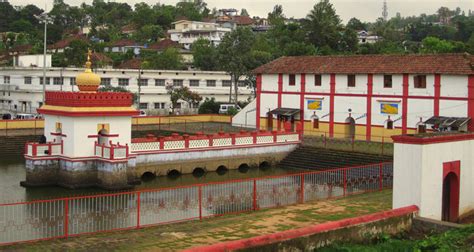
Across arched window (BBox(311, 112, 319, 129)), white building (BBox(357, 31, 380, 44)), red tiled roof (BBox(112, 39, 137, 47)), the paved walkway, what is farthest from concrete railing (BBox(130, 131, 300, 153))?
white building (BBox(357, 31, 380, 44))

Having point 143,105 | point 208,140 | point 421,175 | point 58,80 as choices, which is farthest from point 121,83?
point 421,175

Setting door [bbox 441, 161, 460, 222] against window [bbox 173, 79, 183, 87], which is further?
window [bbox 173, 79, 183, 87]

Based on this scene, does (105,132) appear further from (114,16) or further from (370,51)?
(114,16)

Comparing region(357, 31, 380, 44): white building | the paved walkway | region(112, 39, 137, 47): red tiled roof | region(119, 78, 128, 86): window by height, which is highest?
region(357, 31, 380, 44): white building

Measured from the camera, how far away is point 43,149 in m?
31.2

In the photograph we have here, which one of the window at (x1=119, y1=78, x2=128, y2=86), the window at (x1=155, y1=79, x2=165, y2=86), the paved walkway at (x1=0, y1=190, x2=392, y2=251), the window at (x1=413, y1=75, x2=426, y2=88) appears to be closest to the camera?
the paved walkway at (x1=0, y1=190, x2=392, y2=251)

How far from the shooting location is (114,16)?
150m

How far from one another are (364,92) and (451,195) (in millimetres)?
24794

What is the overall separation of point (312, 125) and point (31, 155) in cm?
2279

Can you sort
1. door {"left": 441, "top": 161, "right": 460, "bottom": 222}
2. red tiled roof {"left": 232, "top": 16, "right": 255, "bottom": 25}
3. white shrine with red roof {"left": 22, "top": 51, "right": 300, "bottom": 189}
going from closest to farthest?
door {"left": 441, "top": 161, "right": 460, "bottom": 222}, white shrine with red roof {"left": 22, "top": 51, "right": 300, "bottom": 189}, red tiled roof {"left": 232, "top": 16, "right": 255, "bottom": 25}

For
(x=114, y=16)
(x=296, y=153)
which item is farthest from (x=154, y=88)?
(x=114, y=16)

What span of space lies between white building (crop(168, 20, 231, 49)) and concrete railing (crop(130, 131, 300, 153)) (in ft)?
232

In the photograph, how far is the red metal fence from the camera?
18.1 metres

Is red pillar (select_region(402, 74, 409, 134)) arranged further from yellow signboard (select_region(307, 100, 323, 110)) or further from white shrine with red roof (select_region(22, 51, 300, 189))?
white shrine with red roof (select_region(22, 51, 300, 189))
